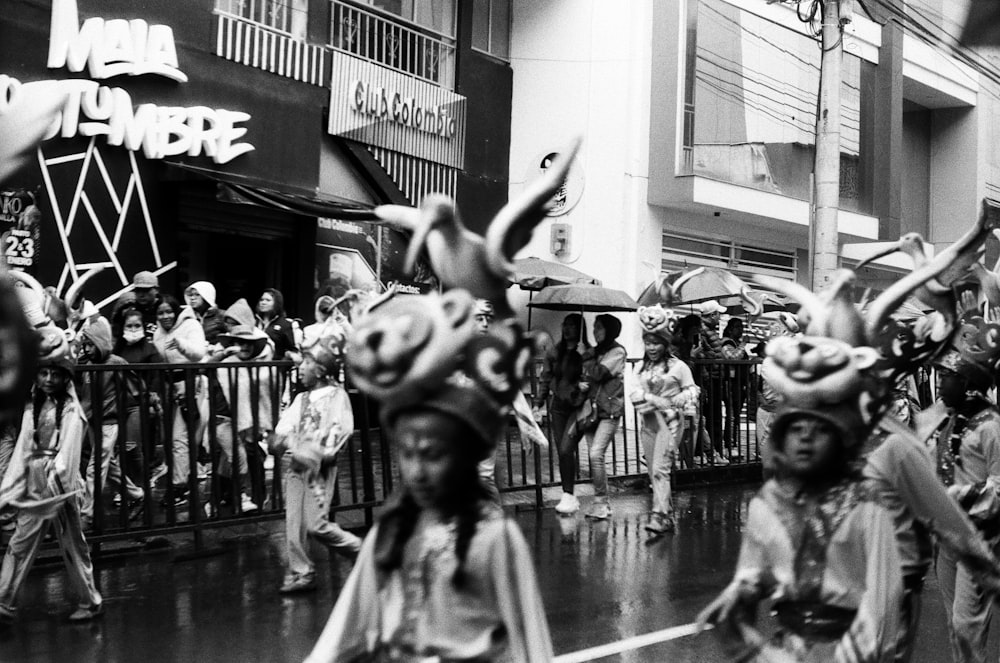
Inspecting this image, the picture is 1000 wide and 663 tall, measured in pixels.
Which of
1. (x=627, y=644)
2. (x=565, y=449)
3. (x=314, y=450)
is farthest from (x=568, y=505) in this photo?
(x=627, y=644)

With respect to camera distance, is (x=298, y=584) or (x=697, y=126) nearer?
(x=298, y=584)

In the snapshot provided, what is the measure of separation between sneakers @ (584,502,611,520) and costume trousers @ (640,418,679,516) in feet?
1.68

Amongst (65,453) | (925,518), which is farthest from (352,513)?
(925,518)

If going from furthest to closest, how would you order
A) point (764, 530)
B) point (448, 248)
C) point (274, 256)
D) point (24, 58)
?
1. point (274, 256)
2. point (24, 58)
3. point (764, 530)
4. point (448, 248)

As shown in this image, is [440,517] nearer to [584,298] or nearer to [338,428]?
[338,428]

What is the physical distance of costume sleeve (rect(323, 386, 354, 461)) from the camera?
8.21 m

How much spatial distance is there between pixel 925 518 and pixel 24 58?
10861 mm

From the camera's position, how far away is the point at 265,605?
7879mm

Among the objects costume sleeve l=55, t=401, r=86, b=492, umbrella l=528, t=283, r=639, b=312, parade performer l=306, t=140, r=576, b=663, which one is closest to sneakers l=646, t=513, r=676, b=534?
umbrella l=528, t=283, r=639, b=312

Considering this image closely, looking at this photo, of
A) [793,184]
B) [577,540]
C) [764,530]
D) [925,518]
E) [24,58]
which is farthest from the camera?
[793,184]

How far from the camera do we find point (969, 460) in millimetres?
6422

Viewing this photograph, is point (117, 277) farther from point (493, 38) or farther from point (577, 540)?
point (493, 38)

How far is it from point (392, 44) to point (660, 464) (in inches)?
366

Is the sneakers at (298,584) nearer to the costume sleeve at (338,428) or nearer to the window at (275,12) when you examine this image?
the costume sleeve at (338,428)
